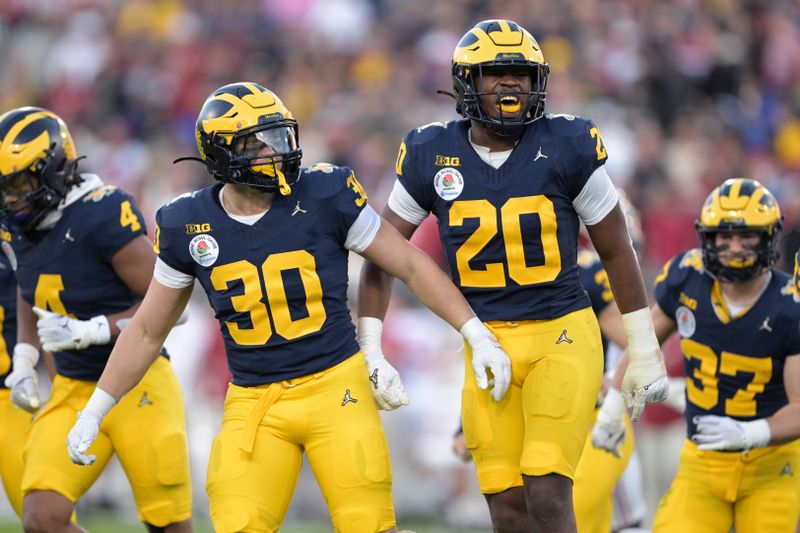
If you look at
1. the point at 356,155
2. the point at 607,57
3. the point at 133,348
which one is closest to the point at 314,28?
the point at 356,155

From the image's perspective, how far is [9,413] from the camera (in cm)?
618

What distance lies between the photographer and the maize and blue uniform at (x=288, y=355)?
183 inches

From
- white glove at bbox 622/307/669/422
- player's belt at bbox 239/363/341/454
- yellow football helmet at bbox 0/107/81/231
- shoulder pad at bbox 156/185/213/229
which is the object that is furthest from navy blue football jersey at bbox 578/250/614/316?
yellow football helmet at bbox 0/107/81/231

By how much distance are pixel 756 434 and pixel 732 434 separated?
0.35 feet

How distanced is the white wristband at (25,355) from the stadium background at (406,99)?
9.92 ft

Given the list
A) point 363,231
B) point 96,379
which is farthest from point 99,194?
point 363,231

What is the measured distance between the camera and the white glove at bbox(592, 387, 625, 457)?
562 cm

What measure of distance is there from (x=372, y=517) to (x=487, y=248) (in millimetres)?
1064

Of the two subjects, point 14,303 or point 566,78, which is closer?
point 14,303

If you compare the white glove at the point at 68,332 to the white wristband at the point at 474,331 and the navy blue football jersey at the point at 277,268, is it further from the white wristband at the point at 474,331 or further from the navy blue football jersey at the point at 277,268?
the white wristband at the point at 474,331

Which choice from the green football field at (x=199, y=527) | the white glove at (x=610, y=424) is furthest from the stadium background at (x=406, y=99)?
the white glove at (x=610, y=424)

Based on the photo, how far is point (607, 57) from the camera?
11.6 metres

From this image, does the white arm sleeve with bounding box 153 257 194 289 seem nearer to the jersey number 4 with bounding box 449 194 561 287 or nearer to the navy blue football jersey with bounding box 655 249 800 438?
the jersey number 4 with bounding box 449 194 561 287

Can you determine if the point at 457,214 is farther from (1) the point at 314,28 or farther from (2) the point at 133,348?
(1) the point at 314,28
